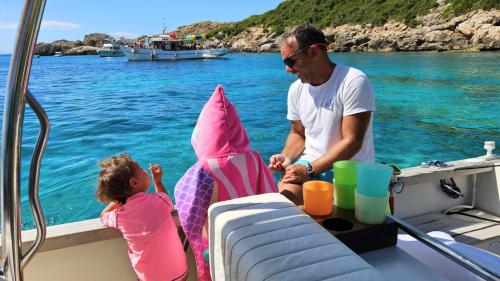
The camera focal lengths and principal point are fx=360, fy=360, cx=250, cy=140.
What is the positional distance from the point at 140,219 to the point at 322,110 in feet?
4.26

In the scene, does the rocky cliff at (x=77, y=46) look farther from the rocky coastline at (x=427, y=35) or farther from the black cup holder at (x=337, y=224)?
the black cup holder at (x=337, y=224)

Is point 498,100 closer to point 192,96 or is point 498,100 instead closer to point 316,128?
point 192,96

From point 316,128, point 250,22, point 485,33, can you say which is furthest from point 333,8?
point 316,128

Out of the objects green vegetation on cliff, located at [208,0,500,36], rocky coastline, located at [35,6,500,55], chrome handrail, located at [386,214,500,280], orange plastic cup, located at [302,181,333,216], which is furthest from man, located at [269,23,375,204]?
green vegetation on cliff, located at [208,0,500,36]

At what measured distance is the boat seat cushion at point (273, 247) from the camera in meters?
0.78

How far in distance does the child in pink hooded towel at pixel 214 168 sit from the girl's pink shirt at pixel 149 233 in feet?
1.00

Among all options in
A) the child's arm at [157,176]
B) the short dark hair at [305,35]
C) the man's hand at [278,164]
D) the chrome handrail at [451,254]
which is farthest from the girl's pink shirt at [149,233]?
the short dark hair at [305,35]

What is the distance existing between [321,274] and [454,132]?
9.37m

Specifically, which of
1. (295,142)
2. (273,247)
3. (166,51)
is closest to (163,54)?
(166,51)

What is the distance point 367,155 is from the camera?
2.29 meters

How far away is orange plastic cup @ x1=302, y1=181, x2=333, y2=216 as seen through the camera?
3.84ft

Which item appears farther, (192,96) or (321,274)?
(192,96)

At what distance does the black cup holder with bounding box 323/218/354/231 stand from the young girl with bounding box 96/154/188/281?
862 mm

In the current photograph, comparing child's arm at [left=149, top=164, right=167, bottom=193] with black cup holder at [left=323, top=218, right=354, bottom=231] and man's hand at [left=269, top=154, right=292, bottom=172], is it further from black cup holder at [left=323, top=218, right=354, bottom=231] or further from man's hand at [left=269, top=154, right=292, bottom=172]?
black cup holder at [left=323, top=218, right=354, bottom=231]
